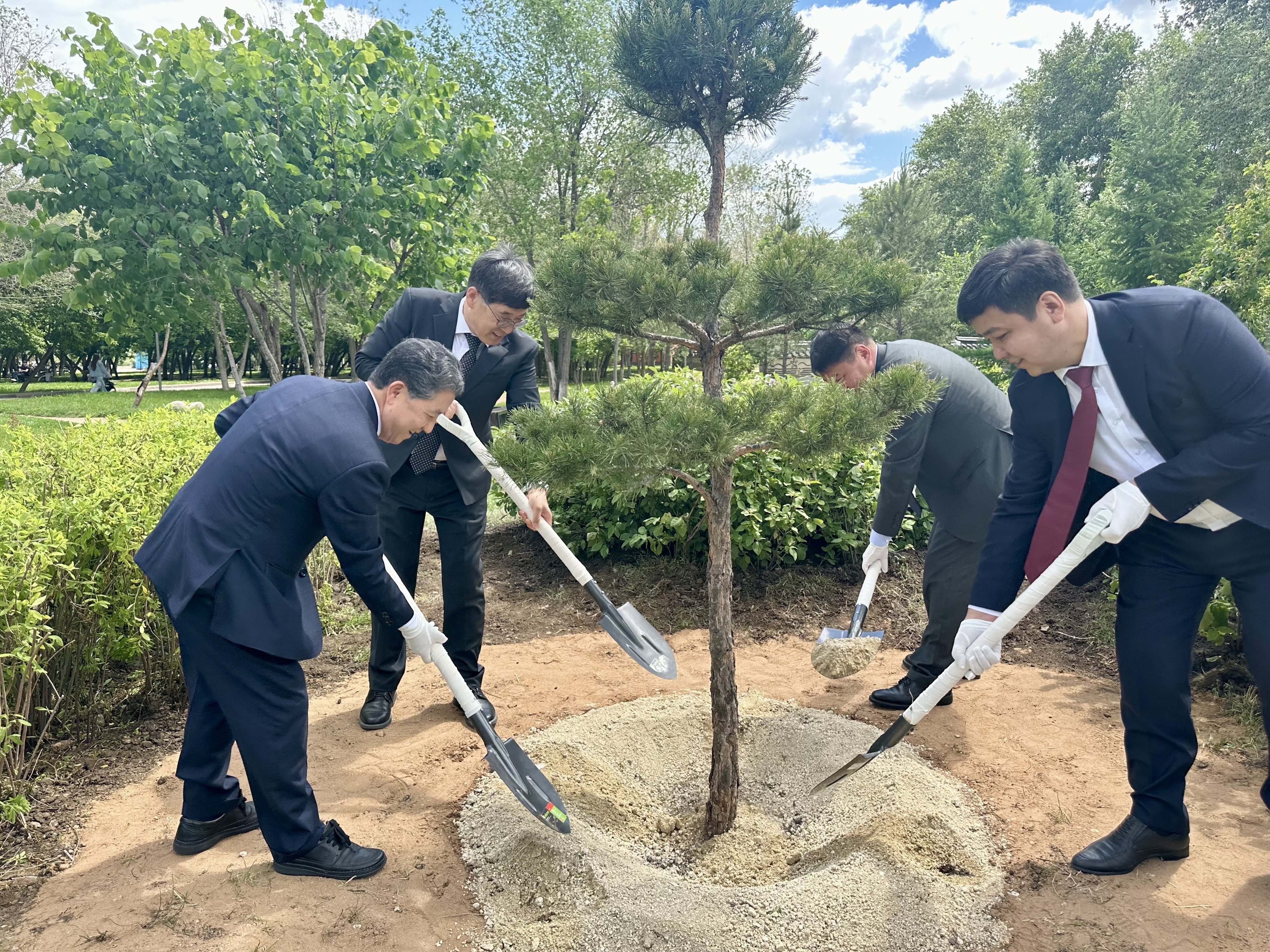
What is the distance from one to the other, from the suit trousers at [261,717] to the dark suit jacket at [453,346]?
117 centimetres

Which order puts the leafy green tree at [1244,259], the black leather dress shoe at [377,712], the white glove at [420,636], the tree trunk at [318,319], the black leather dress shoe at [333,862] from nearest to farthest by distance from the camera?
1. the black leather dress shoe at [333,862]
2. the white glove at [420,636]
3. the black leather dress shoe at [377,712]
4. the tree trunk at [318,319]
5. the leafy green tree at [1244,259]

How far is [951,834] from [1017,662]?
1941 mm

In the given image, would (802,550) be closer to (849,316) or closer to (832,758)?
(832,758)

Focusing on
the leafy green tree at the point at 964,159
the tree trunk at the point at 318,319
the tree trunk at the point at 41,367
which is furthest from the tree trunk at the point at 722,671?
the tree trunk at the point at 41,367

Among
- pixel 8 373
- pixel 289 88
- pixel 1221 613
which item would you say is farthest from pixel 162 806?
pixel 8 373

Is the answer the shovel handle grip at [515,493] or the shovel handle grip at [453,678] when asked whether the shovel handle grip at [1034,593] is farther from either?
the shovel handle grip at [453,678]

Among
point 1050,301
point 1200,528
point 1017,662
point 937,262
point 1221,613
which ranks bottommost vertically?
point 1017,662

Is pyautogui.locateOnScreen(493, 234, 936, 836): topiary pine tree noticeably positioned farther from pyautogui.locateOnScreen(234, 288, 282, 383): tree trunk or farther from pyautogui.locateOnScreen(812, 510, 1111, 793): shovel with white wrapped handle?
pyautogui.locateOnScreen(234, 288, 282, 383): tree trunk

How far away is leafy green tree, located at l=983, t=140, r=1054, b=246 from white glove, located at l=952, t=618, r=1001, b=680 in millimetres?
21367

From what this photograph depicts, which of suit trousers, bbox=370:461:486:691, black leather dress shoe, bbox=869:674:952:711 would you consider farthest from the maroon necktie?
suit trousers, bbox=370:461:486:691

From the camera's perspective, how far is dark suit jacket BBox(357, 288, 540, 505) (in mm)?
3340

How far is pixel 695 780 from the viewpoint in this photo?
122 inches

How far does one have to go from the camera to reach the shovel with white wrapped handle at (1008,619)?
85.7 inches

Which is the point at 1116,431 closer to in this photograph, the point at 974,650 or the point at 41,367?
the point at 974,650
